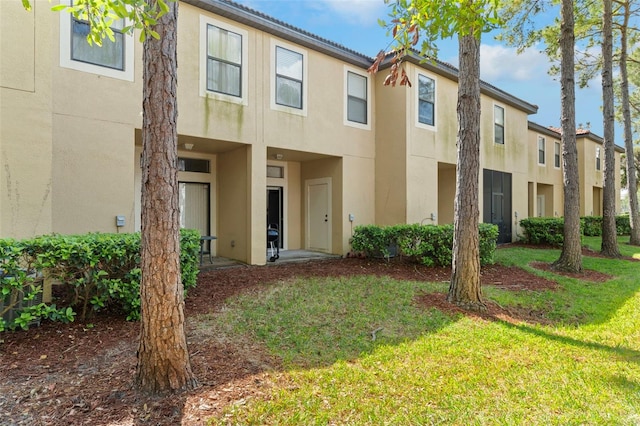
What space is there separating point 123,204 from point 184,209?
2705 millimetres

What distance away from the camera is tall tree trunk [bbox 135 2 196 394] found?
3111 millimetres

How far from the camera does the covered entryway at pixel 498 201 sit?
47.7ft

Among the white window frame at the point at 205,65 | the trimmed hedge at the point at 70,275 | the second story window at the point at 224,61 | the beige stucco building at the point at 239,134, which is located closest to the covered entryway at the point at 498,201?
the beige stucco building at the point at 239,134

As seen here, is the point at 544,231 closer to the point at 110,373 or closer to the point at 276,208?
the point at 276,208

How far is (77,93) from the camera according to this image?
6.79m

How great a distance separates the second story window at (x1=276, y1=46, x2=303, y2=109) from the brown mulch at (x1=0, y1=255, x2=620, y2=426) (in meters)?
5.70

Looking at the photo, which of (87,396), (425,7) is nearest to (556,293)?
(425,7)

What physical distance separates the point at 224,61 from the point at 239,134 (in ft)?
5.43

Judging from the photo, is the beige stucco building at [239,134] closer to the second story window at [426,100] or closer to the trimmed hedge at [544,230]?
the second story window at [426,100]

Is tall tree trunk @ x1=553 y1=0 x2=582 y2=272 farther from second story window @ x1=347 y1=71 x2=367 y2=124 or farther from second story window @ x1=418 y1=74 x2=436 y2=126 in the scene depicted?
second story window @ x1=347 y1=71 x2=367 y2=124

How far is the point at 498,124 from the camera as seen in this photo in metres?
14.9

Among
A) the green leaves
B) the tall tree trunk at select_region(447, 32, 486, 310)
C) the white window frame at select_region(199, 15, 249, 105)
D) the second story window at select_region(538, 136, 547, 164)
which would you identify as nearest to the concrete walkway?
the white window frame at select_region(199, 15, 249, 105)

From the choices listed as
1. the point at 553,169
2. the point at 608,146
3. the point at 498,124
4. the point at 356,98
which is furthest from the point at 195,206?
the point at 553,169

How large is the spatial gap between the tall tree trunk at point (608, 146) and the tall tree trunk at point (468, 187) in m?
9.07
